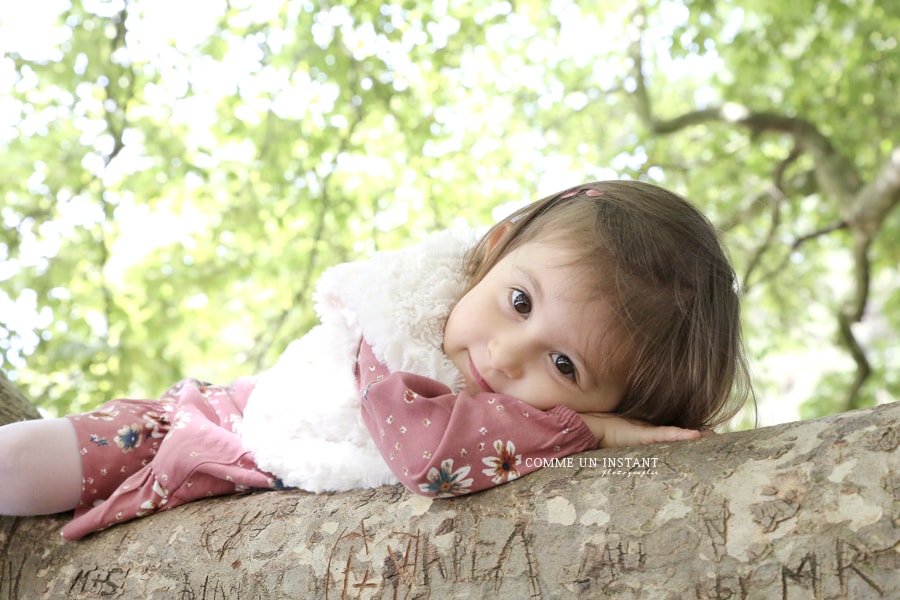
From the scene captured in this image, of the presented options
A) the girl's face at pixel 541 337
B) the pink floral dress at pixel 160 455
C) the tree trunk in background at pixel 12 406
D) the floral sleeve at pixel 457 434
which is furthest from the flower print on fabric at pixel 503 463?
the tree trunk in background at pixel 12 406

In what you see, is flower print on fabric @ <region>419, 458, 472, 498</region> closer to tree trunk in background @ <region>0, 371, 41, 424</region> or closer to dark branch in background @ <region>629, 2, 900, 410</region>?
tree trunk in background @ <region>0, 371, 41, 424</region>

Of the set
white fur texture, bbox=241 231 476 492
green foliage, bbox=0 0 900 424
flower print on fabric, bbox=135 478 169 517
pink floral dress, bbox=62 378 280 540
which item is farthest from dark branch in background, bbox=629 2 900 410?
flower print on fabric, bbox=135 478 169 517

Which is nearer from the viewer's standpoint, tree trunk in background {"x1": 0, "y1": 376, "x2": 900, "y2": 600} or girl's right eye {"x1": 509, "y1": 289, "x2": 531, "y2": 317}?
tree trunk in background {"x1": 0, "y1": 376, "x2": 900, "y2": 600}

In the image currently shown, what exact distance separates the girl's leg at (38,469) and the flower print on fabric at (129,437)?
0.10 m

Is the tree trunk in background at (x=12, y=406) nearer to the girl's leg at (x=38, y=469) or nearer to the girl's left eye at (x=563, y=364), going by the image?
the girl's leg at (x=38, y=469)

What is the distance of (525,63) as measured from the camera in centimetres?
651

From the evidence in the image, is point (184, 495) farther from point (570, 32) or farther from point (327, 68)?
point (570, 32)

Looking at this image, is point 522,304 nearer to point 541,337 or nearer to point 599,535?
point 541,337

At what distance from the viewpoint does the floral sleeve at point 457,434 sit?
131 cm

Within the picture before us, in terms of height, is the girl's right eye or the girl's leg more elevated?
the girl's right eye

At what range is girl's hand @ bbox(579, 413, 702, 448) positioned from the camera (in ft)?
4.66

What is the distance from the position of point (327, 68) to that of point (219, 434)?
2.97 meters

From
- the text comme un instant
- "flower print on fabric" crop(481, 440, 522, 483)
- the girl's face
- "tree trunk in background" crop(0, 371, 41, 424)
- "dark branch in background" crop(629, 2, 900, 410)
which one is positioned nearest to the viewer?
the text comme un instant

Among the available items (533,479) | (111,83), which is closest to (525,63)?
(111,83)
